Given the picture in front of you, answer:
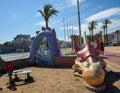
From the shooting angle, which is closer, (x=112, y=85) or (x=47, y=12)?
(x=112, y=85)

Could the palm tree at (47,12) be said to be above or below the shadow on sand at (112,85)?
above

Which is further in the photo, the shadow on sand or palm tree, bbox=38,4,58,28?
palm tree, bbox=38,4,58,28

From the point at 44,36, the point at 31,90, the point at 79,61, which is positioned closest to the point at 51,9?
the point at 44,36

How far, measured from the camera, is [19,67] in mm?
19453

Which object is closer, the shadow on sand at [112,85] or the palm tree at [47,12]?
the shadow on sand at [112,85]

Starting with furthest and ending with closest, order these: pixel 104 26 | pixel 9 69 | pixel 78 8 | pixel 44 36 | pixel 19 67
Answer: pixel 104 26 < pixel 78 8 < pixel 44 36 < pixel 19 67 < pixel 9 69

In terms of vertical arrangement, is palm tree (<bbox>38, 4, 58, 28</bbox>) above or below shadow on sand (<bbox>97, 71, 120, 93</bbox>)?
above

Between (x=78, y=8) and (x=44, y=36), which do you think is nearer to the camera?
(x=44, y=36)

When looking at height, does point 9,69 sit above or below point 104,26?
below

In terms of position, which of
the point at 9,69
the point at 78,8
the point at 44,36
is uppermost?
the point at 78,8

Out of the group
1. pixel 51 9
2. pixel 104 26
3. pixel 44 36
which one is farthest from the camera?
pixel 104 26

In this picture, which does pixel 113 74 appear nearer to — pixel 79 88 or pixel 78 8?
pixel 79 88

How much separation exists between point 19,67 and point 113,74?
9.23 meters

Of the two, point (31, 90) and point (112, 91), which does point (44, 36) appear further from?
point (112, 91)
